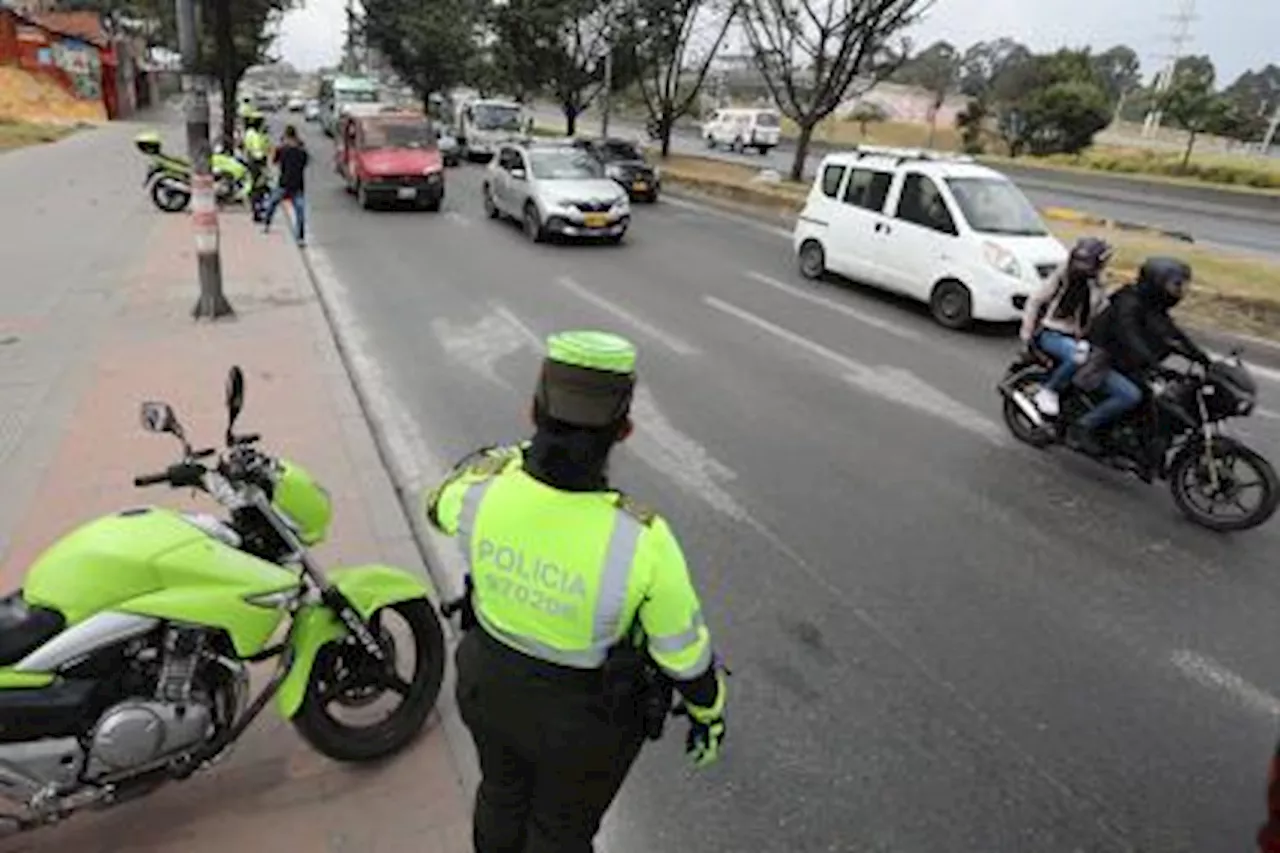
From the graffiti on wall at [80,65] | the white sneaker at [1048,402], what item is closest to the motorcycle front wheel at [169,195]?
the white sneaker at [1048,402]

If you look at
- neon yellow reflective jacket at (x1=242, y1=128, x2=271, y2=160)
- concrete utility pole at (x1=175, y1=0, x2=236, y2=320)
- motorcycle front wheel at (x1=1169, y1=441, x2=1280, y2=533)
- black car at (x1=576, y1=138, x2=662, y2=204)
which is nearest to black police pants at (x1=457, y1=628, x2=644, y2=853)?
motorcycle front wheel at (x1=1169, y1=441, x2=1280, y2=533)

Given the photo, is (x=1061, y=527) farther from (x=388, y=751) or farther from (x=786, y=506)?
(x=388, y=751)

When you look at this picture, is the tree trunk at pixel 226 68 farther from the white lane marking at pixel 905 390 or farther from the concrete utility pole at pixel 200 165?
the white lane marking at pixel 905 390

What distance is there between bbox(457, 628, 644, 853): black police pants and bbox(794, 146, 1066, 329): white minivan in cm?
1056

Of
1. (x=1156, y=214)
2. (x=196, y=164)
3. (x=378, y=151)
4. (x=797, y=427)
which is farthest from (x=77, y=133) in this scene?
(x=797, y=427)

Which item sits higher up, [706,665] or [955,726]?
[706,665]

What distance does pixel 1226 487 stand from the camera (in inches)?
262

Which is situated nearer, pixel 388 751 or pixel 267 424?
pixel 388 751

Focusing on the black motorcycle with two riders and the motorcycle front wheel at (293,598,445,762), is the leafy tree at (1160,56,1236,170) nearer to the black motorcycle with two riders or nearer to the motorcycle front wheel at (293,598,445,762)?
the black motorcycle with two riders

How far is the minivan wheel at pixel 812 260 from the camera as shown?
15.0 metres

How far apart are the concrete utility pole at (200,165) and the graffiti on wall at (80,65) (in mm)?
48580

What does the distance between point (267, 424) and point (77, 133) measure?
40.8m

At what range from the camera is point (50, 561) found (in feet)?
10.3

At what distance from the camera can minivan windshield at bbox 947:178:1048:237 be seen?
12688 millimetres
